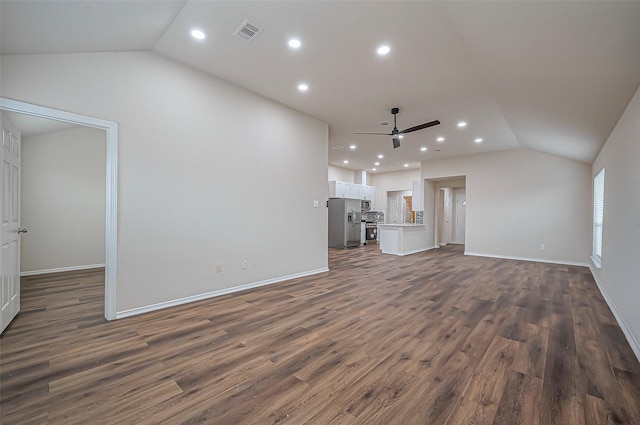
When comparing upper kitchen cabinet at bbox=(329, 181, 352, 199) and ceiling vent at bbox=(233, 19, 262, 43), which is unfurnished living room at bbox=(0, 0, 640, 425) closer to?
ceiling vent at bbox=(233, 19, 262, 43)

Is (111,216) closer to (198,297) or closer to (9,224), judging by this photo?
(9,224)

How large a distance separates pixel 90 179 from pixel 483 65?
7.57 meters

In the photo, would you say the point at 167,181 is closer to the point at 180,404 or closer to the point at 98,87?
the point at 98,87

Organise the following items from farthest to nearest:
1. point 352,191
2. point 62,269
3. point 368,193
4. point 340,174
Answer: point 368,193 < point 340,174 < point 352,191 < point 62,269

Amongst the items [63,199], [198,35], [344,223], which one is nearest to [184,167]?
[198,35]

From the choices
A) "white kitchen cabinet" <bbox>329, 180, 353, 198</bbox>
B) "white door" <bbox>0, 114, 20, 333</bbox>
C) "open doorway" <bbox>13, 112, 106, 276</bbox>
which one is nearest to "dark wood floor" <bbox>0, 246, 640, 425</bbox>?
"white door" <bbox>0, 114, 20, 333</bbox>

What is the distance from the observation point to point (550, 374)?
205 cm

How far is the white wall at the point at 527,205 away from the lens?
21.4 feet

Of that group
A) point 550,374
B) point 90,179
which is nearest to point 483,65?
point 550,374

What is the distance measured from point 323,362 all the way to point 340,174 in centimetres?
927

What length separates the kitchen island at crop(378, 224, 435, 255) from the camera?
7961mm

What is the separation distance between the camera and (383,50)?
317 centimetres

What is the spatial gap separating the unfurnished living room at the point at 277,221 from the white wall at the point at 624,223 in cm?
5

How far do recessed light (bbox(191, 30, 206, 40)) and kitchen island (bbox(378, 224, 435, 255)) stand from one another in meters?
6.60
